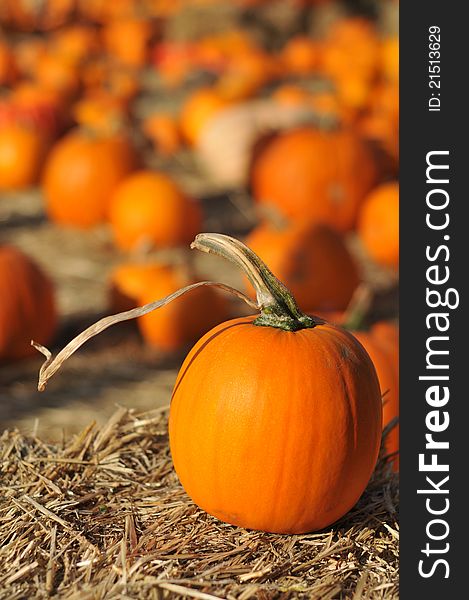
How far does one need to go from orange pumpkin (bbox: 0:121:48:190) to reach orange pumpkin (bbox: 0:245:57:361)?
3.72 metres

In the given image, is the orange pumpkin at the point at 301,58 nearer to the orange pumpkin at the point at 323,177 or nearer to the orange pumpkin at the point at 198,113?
the orange pumpkin at the point at 198,113

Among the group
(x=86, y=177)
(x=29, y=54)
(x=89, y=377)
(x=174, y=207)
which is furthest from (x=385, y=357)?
(x=29, y=54)

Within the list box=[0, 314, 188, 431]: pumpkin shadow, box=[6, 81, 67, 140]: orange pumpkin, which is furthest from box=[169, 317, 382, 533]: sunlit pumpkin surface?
box=[6, 81, 67, 140]: orange pumpkin

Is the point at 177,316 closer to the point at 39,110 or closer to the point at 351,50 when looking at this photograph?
the point at 39,110

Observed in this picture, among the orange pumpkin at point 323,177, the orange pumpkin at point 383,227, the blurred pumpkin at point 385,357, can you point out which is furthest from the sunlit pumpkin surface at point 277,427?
the orange pumpkin at point 323,177

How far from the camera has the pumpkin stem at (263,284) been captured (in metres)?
2.38

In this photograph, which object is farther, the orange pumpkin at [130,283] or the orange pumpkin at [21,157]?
the orange pumpkin at [21,157]

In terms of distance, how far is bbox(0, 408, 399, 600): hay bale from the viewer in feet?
7.06

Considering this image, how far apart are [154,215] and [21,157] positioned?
247cm

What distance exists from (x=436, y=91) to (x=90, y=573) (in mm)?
1590

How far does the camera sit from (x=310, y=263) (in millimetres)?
5793

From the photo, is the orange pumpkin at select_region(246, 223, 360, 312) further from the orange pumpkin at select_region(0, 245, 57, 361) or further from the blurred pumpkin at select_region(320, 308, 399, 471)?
the orange pumpkin at select_region(0, 245, 57, 361)

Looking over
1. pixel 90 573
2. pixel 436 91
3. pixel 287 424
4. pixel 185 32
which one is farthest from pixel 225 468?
pixel 185 32

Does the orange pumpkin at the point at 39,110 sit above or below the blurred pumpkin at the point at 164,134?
above
